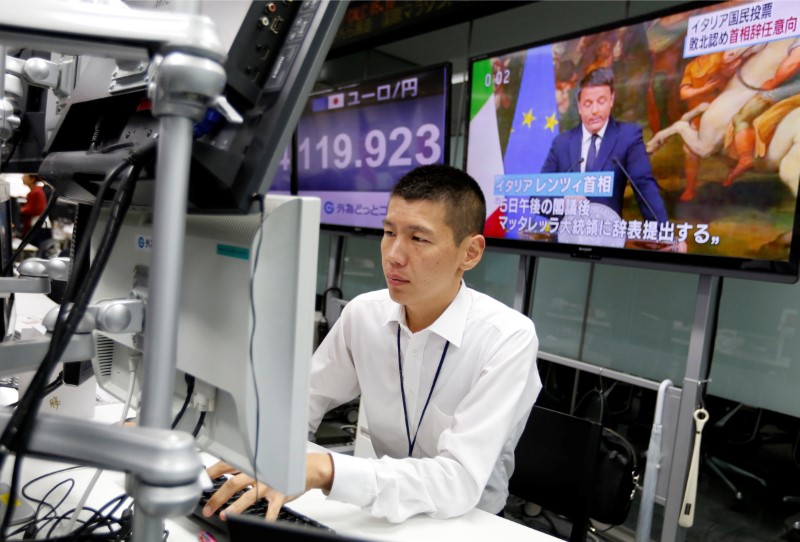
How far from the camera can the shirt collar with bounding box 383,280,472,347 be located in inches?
51.2

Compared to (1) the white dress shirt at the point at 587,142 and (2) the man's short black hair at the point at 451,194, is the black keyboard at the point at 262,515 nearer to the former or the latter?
(2) the man's short black hair at the point at 451,194

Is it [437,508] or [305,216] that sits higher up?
[305,216]

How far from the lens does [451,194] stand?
134 cm

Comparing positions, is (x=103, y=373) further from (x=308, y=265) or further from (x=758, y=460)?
(x=758, y=460)

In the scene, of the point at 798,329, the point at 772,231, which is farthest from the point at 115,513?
the point at 798,329

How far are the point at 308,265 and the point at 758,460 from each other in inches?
100

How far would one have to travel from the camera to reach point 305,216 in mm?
568

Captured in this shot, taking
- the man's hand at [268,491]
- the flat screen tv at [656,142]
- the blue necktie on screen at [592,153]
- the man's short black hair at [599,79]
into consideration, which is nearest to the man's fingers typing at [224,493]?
the man's hand at [268,491]

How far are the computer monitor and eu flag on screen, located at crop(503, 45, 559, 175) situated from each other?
Answer: 1.84 meters

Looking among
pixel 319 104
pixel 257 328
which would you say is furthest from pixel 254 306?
pixel 319 104

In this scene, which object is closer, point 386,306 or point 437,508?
point 437,508

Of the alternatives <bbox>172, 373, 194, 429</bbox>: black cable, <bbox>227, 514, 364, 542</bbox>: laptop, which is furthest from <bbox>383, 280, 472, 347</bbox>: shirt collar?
<bbox>227, 514, 364, 542</bbox>: laptop

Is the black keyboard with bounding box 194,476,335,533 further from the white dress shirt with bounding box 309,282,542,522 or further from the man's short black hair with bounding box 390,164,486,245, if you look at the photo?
the man's short black hair with bounding box 390,164,486,245

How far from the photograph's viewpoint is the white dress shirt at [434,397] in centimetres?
95
